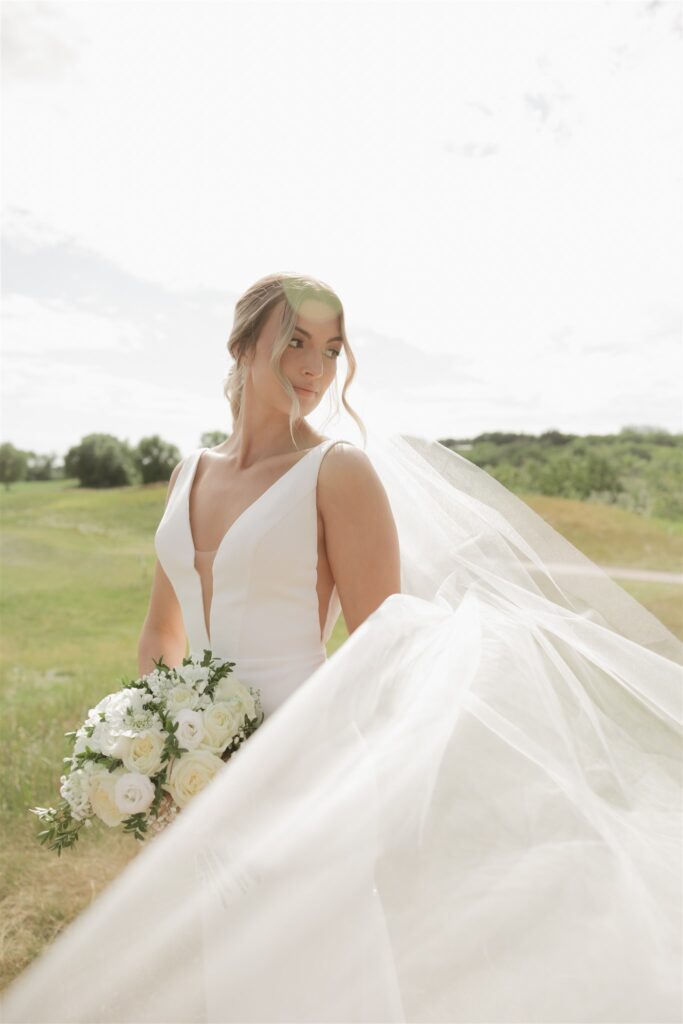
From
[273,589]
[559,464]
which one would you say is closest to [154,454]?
[559,464]

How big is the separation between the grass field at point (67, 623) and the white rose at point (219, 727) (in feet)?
9.01

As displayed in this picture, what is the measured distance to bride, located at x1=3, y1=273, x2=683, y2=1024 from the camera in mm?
1417

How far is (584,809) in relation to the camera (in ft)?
5.40

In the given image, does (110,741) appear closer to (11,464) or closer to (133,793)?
(133,793)

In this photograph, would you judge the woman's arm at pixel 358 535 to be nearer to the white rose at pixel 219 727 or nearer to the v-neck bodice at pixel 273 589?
the v-neck bodice at pixel 273 589

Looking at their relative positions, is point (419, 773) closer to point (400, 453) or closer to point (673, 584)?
point (400, 453)

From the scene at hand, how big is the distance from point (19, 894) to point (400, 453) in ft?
11.4

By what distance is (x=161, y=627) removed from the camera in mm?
2994

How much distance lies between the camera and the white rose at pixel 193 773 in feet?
6.43

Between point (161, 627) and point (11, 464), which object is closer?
point (161, 627)

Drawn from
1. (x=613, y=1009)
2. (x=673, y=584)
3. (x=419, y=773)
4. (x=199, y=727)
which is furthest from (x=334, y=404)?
(x=673, y=584)

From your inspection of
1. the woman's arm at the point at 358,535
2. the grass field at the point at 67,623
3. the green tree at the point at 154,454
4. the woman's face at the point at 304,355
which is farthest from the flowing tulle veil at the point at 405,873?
the green tree at the point at 154,454

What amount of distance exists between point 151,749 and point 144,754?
0.07ft

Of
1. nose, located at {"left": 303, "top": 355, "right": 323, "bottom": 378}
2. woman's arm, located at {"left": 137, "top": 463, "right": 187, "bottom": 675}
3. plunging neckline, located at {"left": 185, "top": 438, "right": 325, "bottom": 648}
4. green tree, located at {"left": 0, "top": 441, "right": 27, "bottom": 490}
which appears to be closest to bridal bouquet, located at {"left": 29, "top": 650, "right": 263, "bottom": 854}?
plunging neckline, located at {"left": 185, "top": 438, "right": 325, "bottom": 648}
